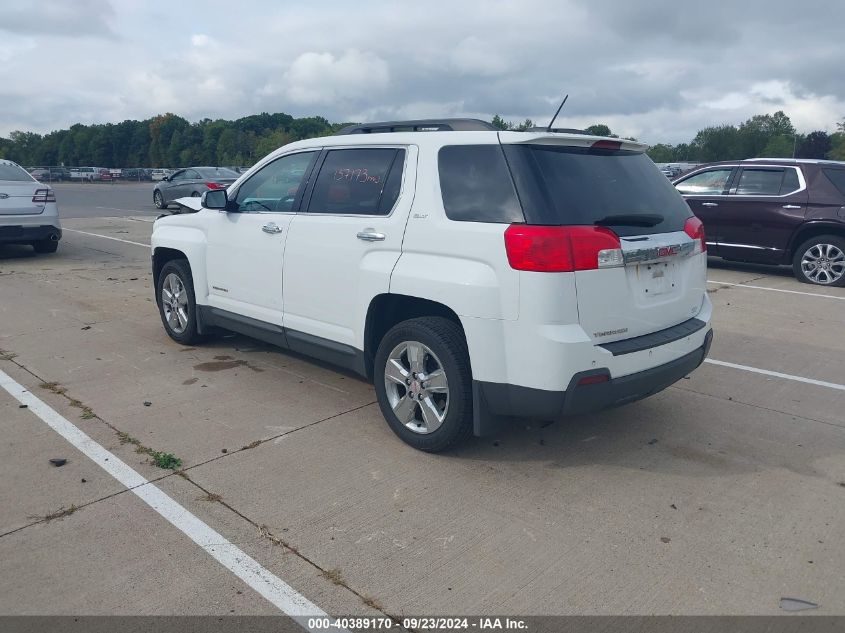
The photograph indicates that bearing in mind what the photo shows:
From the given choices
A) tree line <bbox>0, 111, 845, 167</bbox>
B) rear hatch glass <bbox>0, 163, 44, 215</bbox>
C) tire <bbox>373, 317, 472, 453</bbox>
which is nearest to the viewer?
tire <bbox>373, 317, 472, 453</bbox>

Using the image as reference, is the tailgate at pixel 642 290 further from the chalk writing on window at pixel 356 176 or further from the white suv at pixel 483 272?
the chalk writing on window at pixel 356 176

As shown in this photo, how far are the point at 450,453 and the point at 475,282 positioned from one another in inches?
44.3

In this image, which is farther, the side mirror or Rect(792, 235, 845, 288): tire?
Rect(792, 235, 845, 288): tire

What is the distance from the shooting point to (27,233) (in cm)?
1147

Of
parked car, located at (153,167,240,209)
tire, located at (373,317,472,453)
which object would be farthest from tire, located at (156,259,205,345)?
parked car, located at (153,167,240,209)

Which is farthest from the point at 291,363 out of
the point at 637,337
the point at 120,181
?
the point at 120,181

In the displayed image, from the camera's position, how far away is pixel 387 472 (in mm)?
4055

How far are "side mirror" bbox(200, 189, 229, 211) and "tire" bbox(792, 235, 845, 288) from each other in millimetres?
8280

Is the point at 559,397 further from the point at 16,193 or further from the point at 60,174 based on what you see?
the point at 60,174

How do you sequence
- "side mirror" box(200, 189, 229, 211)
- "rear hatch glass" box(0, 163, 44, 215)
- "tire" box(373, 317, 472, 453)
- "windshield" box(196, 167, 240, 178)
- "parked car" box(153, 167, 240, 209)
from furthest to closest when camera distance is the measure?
1. "windshield" box(196, 167, 240, 178)
2. "parked car" box(153, 167, 240, 209)
3. "rear hatch glass" box(0, 163, 44, 215)
4. "side mirror" box(200, 189, 229, 211)
5. "tire" box(373, 317, 472, 453)

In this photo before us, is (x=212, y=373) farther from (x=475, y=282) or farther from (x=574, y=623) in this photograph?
(x=574, y=623)

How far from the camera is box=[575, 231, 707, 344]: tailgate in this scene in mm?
3701

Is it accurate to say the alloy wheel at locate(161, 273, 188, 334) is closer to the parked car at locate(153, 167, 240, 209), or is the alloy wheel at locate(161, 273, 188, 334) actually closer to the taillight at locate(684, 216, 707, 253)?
the taillight at locate(684, 216, 707, 253)

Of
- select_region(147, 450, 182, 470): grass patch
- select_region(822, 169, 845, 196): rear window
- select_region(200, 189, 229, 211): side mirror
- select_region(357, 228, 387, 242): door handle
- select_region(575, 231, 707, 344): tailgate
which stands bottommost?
select_region(147, 450, 182, 470): grass patch
